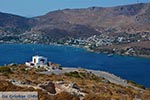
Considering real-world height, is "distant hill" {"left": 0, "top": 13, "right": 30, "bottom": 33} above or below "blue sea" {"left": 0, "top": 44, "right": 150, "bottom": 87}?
above

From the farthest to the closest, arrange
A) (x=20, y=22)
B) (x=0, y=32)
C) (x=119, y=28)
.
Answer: (x=20, y=22) < (x=119, y=28) < (x=0, y=32)

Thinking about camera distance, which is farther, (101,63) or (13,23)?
(13,23)

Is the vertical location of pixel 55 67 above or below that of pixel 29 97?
below

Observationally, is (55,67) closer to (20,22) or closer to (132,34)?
(132,34)

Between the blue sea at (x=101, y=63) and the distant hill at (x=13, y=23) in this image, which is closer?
the blue sea at (x=101, y=63)

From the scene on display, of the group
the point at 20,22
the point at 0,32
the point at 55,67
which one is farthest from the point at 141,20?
the point at 55,67

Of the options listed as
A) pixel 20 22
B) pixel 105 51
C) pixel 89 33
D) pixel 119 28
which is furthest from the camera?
pixel 20 22

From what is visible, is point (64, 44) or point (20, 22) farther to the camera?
point (20, 22)

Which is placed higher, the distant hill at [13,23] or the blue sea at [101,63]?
the distant hill at [13,23]

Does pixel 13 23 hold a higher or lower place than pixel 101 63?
higher

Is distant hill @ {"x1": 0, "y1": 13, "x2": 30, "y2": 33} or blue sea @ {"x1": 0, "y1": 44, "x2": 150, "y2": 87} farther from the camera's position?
distant hill @ {"x1": 0, "y1": 13, "x2": 30, "y2": 33}
